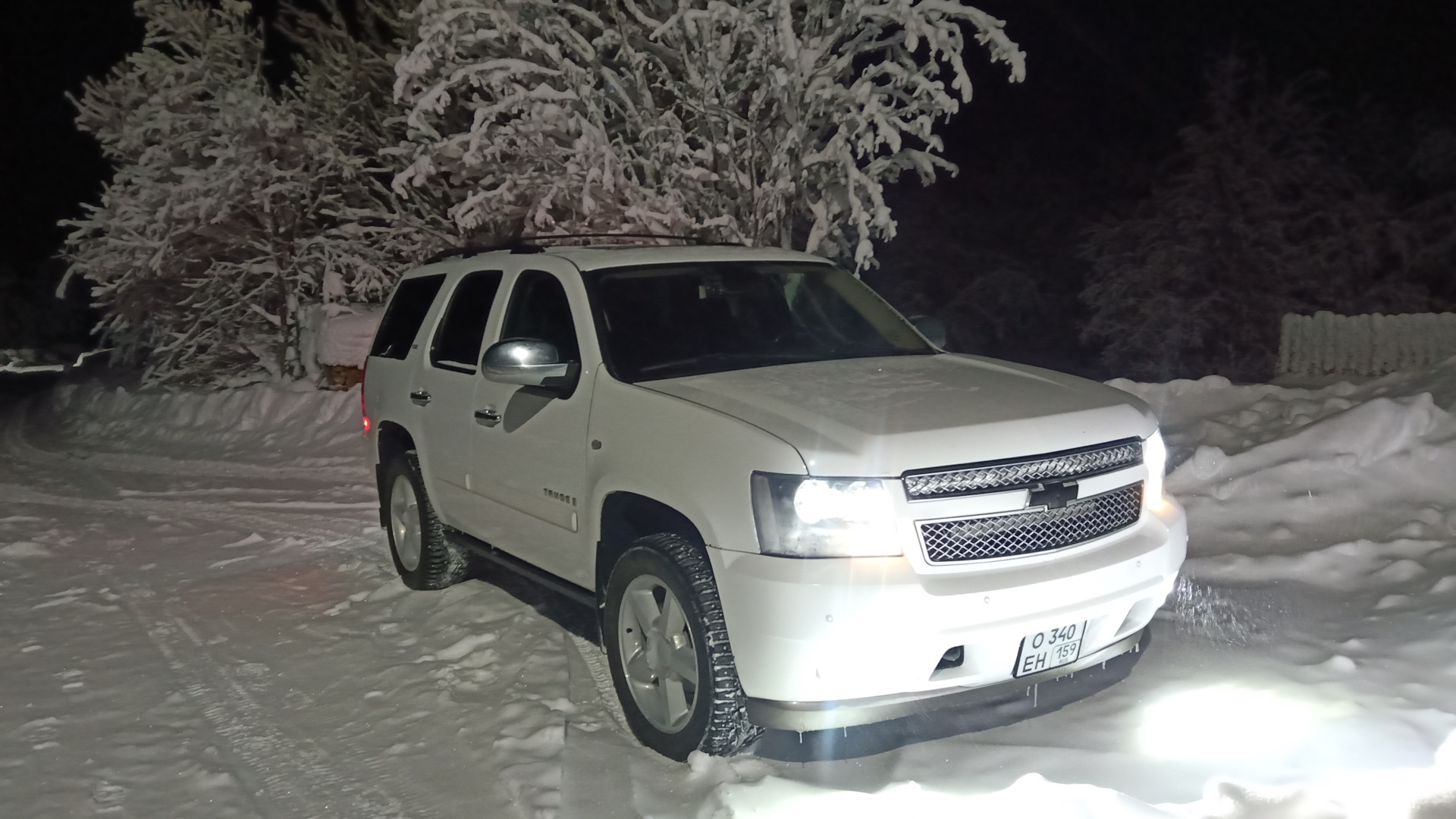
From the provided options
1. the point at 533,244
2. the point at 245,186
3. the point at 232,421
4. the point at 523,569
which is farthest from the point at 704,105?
the point at 245,186

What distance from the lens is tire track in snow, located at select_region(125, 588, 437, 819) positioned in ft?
13.2

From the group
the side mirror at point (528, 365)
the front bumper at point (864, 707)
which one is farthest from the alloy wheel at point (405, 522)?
the front bumper at point (864, 707)

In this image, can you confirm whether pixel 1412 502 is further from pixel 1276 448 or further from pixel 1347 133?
pixel 1347 133

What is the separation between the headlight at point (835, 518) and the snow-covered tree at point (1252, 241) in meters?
22.1

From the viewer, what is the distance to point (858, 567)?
3625 mm

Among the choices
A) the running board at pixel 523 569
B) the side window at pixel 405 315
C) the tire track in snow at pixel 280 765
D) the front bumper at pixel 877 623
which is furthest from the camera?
the side window at pixel 405 315

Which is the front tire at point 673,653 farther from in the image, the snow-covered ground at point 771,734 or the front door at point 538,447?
the front door at point 538,447

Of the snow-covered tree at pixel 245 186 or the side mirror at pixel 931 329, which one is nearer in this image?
the side mirror at pixel 931 329

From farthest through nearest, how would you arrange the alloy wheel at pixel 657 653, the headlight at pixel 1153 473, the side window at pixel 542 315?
the side window at pixel 542 315 → the headlight at pixel 1153 473 → the alloy wheel at pixel 657 653

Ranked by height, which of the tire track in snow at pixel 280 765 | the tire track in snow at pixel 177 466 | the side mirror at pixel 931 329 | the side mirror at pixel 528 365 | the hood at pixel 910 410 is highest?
the side mirror at pixel 931 329

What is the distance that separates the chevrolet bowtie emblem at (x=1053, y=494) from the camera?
12.6 ft

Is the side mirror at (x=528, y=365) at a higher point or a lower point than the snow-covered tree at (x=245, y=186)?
lower

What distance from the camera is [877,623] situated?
357 centimetres

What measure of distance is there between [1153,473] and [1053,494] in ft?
2.38
